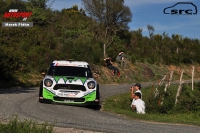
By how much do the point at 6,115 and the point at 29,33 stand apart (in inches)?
859

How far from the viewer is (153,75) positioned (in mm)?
37844

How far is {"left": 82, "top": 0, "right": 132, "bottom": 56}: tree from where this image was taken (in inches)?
1778

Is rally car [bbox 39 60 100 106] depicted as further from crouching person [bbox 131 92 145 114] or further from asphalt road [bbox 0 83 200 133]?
crouching person [bbox 131 92 145 114]

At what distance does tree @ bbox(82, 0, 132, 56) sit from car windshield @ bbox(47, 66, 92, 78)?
2890 centimetres

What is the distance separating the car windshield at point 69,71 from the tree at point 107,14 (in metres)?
28.9

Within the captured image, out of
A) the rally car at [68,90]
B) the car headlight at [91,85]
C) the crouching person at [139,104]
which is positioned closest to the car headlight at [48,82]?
the rally car at [68,90]

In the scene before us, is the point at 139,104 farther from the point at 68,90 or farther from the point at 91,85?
the point at 68,90

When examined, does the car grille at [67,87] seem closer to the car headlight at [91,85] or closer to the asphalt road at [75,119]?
the car headlight at [91,85]

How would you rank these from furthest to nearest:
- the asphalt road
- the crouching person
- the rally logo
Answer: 1. the rally logo
2. the crouching person
3. the asphalt road

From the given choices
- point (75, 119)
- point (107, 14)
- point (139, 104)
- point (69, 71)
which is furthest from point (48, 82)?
point (107, 14)

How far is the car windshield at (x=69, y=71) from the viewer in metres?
15.2

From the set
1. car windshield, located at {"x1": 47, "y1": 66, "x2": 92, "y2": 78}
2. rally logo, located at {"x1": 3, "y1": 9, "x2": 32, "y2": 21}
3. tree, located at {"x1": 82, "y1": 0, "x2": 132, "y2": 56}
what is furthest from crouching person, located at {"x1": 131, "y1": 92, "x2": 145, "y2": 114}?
tree, located at {"x1": 82, "y1": 0, "x2": 132, "y2": 56}

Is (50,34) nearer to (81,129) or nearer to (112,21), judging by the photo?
(112,21)

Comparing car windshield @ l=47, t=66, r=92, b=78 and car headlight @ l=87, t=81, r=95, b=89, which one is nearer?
car headlight @ l=87, t=81, r=95, b=89
